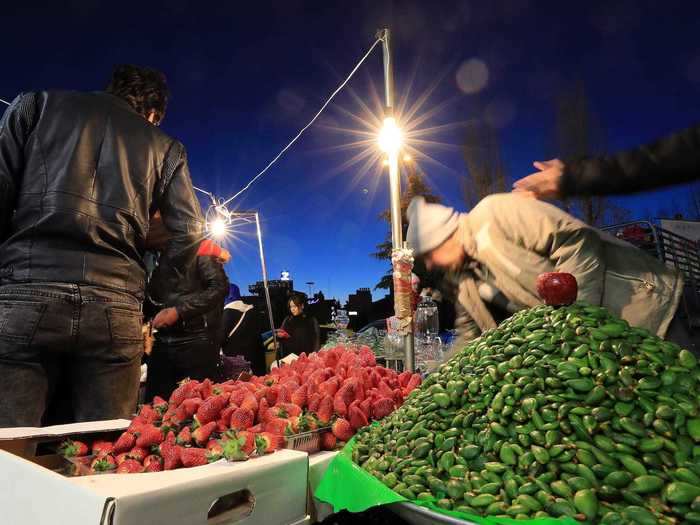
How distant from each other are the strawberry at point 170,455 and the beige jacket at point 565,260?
156 cm

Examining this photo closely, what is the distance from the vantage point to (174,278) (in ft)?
10.4

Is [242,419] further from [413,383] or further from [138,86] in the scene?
A: [138,86]

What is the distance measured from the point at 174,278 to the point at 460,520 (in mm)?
2804

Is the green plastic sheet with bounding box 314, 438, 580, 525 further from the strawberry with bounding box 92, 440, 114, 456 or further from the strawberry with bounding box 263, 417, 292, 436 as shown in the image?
the strawberry with bounding box 92, 440, 114, 456

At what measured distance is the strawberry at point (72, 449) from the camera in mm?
1302

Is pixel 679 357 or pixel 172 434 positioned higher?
pixel 679 357

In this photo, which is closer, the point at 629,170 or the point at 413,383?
the point at 629,170

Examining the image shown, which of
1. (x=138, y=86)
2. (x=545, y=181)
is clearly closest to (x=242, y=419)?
(x=545, y=181)

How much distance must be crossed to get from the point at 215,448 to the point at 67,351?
821mm

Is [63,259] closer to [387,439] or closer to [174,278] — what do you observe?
[387,439]

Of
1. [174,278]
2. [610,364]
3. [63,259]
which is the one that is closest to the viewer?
[610,364]

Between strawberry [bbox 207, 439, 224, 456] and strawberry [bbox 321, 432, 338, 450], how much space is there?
1.16ft

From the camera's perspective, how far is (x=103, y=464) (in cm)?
121

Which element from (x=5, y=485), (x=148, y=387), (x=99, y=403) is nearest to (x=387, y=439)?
(x=5, y=485)
